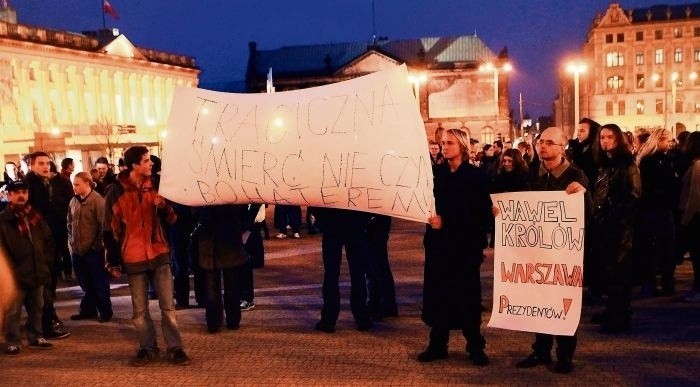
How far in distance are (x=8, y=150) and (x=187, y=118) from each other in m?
53.8

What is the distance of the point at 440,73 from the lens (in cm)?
8094

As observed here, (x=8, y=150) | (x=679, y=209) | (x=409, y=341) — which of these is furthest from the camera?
(x=8, y=150)

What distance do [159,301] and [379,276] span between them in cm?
250

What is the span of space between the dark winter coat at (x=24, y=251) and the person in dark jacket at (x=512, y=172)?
6731mm

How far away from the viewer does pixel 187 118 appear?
6.98 meters

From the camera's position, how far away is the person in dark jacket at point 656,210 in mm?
8422

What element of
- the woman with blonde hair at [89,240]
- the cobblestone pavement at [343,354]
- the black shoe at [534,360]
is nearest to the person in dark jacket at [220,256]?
the cobblestone pavement at [343,354]

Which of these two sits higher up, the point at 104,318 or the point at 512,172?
the point at 512,172

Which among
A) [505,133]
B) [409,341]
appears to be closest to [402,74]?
[409,341]

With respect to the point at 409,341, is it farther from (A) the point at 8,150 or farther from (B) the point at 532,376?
(A) the point at 8,150

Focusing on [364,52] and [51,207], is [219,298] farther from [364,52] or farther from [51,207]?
[364,52]

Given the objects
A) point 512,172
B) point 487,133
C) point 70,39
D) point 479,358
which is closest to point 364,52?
point 487,133

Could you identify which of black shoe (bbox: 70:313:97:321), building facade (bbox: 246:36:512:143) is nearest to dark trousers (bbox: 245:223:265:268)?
black shoe (bbox: 70:313:97:321)

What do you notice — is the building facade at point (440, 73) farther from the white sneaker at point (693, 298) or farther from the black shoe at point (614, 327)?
the black shoe at point (614, 327)
